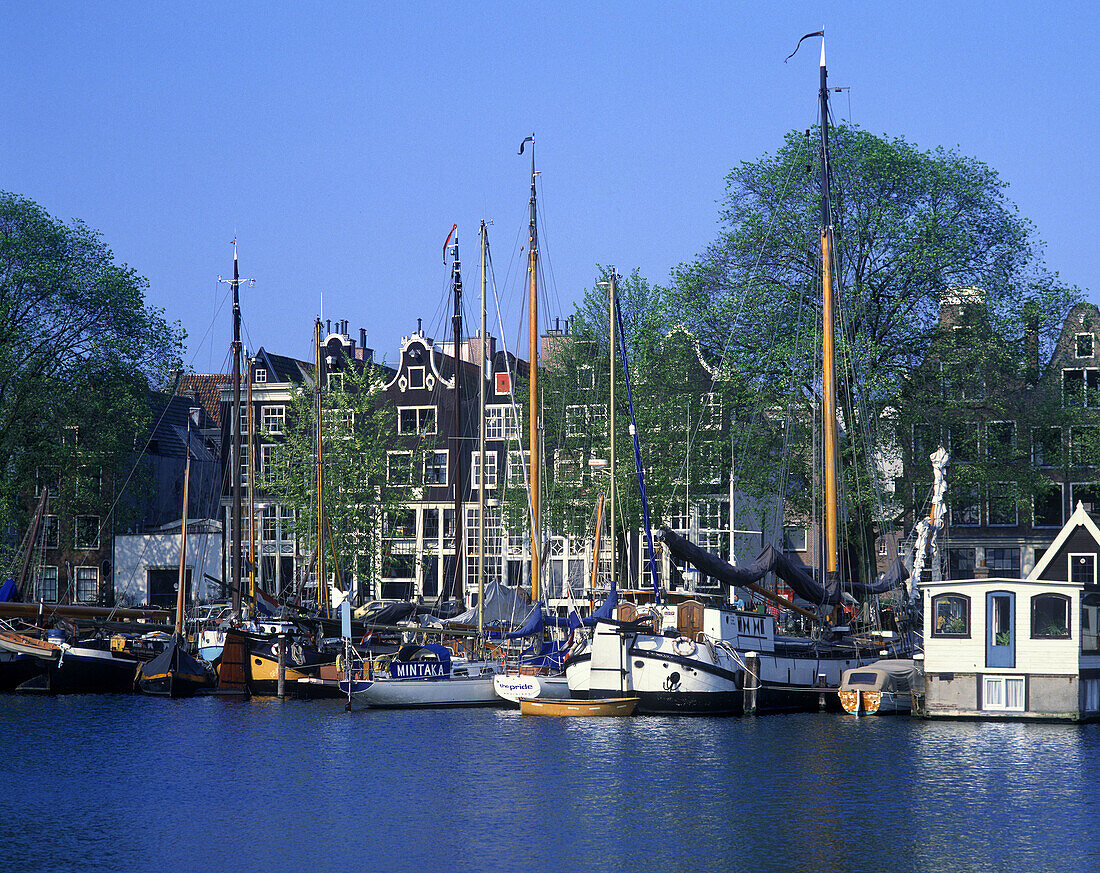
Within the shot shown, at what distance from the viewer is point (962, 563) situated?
7844cm

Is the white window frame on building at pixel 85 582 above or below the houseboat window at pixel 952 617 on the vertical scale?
below

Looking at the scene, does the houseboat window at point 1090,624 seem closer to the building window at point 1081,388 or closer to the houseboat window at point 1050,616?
the houseboat window at point 1050,616

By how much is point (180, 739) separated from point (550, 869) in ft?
67.6

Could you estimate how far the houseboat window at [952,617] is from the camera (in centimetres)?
4384

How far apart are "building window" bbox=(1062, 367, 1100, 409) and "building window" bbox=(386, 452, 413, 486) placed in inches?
1430

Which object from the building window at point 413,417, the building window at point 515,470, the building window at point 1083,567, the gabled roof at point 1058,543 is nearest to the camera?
the gabled roof at point 1058,543

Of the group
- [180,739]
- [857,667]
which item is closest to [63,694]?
[180,739]

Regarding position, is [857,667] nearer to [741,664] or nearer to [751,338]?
[741,664]

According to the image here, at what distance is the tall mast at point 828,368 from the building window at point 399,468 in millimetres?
35545

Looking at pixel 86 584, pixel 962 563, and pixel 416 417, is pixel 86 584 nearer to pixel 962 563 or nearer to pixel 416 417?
pixel 416 417

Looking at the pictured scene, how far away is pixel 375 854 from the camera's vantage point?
2586 cm

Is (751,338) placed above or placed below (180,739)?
above

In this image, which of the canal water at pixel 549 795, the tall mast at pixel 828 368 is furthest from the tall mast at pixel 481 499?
the tall mast at pixel 828 368

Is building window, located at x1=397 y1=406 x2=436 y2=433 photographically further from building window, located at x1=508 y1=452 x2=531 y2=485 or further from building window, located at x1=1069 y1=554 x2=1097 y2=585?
building window, located at x1=1069 y1=554 x2=1097 y2=585
